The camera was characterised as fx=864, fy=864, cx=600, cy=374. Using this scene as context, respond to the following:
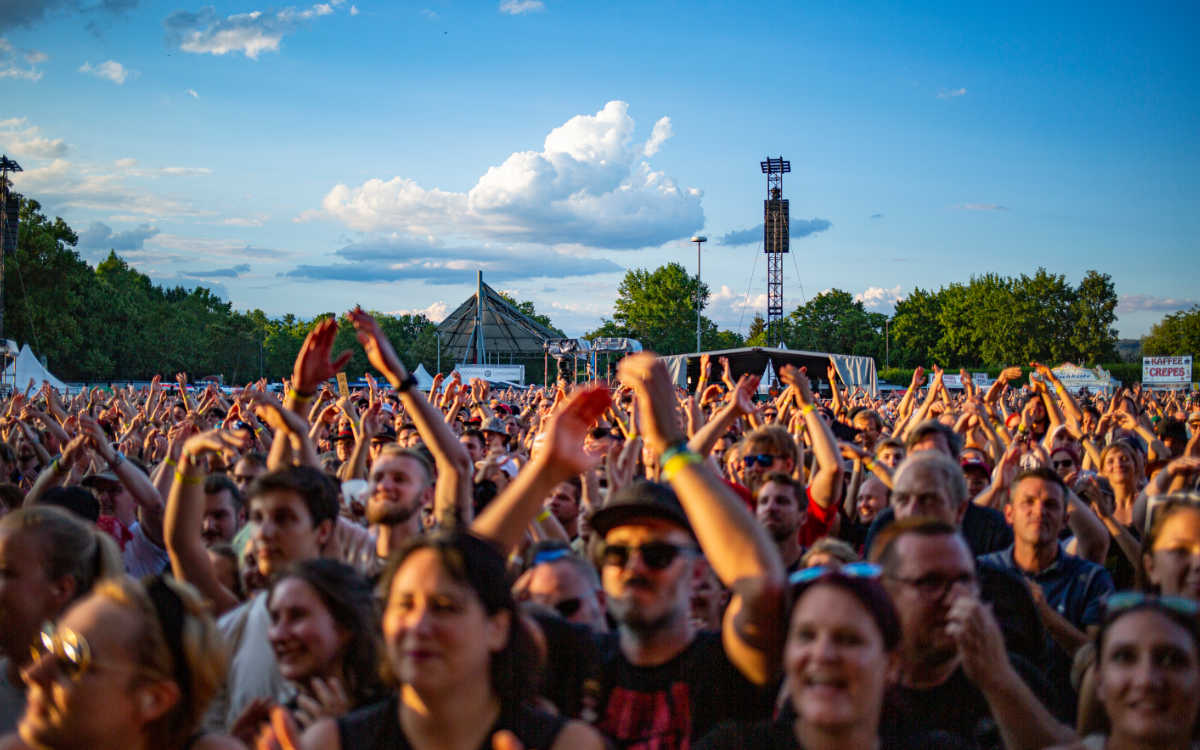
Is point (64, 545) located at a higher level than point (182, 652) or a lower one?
higher

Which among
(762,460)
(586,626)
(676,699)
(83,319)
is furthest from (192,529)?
(83,319)

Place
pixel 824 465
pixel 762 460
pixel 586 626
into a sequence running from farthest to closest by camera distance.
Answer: pixel 762 460
pixel 824 465
pixel 586 626

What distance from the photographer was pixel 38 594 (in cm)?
267

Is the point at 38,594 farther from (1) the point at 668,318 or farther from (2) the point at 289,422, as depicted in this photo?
(1) the point at 668,318

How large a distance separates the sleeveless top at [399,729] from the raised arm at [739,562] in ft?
1.75

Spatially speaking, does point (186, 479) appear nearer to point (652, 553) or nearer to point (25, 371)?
point (652, 553)

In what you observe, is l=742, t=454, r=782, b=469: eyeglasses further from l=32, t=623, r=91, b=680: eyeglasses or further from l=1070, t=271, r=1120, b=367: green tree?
l=1070, t=271, r=1120, b=367: green tree

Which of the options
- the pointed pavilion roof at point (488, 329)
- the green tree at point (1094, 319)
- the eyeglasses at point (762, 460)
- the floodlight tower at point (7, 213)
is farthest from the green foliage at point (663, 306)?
the eyeglasses at point (762, 460)

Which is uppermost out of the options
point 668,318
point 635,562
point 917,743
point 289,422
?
point 668,318

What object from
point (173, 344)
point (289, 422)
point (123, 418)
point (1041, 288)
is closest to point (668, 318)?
point (1041, 288)

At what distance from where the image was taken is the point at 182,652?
6.85 ft

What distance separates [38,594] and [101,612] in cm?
85

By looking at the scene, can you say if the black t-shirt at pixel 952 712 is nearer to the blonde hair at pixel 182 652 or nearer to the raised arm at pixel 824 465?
the blonde hair at pixel 182 652

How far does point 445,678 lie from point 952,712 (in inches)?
54.3
